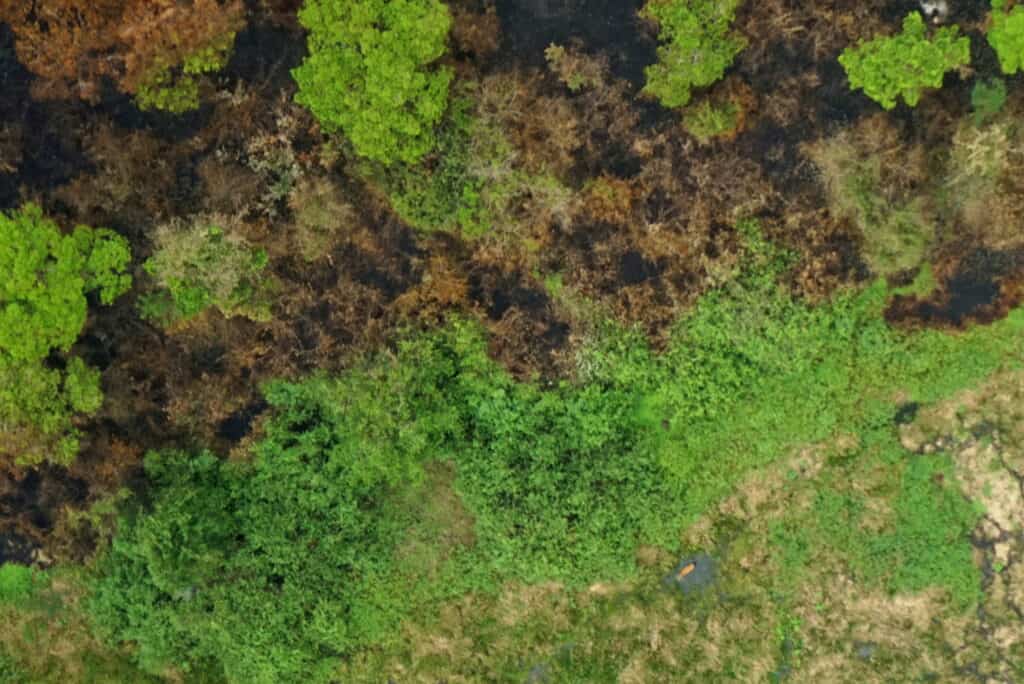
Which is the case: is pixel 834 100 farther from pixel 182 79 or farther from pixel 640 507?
pixel 182 79

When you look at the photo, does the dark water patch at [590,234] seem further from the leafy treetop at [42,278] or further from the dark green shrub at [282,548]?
the leafy treetop at [42,278]

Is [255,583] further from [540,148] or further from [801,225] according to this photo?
[801,225]

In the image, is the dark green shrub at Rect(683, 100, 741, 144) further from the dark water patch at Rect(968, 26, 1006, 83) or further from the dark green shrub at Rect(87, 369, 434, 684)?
the dark green shrub at Rect(87, 369, 434, 684)

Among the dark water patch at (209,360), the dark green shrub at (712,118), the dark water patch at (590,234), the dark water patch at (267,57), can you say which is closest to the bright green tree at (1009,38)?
the dark green shrub at (712,118)

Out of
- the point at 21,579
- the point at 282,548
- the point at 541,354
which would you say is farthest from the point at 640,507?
the point at 21,579

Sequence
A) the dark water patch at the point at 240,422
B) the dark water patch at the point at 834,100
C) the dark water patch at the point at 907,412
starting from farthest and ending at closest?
the dark water patch at the point at 240,422, the dark water patch at the point at 907,412, the dark water patch at the point at 834,100

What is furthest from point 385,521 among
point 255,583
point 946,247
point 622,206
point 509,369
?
point 946,247
